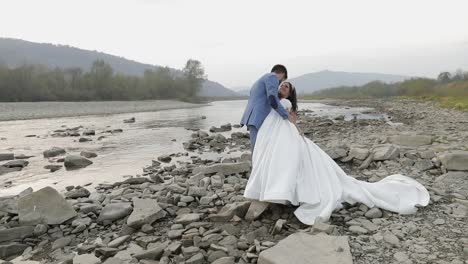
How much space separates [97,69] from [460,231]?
66321 mm

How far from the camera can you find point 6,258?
182 inches

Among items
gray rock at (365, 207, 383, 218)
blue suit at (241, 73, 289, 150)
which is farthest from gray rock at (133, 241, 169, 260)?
gray rock at (365, 207, 383, 218)

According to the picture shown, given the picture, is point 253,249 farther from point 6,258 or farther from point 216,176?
point 216,176

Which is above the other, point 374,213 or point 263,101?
point 263,101

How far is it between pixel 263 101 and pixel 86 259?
3.25 m

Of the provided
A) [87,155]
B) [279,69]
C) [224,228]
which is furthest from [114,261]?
[87,155]

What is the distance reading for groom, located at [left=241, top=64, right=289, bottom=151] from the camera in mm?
4695

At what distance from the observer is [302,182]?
452 cm

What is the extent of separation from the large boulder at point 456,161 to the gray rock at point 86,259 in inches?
265

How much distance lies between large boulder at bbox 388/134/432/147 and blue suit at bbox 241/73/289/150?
24.3 ft

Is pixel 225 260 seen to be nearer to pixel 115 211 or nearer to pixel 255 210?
pixel 255 210

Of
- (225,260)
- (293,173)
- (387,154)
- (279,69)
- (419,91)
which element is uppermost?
(279,69)

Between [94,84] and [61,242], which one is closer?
[61,242]

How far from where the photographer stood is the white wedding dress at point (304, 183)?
4.36 metres
